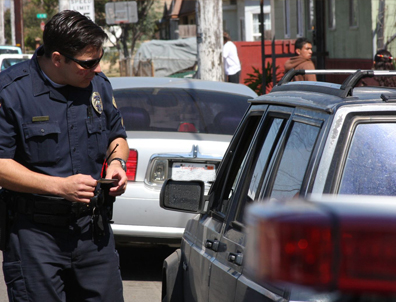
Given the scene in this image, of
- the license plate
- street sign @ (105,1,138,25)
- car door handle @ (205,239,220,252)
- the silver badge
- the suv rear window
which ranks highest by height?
street sign @ (105,1,138,25)

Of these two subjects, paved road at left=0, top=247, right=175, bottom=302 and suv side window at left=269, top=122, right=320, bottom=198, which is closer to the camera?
suv side window at left=269, top=122, right=320, bottom=198

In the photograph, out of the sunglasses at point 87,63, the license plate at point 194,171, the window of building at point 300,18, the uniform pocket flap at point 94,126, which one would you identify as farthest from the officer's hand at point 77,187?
the window of building at point 300,18

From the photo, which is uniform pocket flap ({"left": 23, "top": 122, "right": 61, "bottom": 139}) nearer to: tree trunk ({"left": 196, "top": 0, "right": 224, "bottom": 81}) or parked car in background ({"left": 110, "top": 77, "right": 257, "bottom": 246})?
parked car in background ({"left": 110, "top": 77, "right": 257, "bottom": 246})

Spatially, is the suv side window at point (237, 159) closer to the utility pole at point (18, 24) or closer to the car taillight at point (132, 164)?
the car taillight at point (132, 164)

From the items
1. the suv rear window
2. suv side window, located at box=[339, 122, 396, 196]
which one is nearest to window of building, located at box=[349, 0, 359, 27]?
the suv rear window

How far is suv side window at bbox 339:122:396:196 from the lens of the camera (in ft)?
6.89

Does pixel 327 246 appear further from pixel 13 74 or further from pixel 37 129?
pixel 13 74

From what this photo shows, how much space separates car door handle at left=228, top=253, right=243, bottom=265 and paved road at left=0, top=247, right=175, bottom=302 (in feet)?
9.67

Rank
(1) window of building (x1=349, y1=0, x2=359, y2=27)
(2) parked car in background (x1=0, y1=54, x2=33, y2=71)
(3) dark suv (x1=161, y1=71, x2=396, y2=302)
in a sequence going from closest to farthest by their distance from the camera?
1. (3) dark suv (x1=161, y1=71, x2=396, y2=302)
2. (1) window of building (x1=349, y1=0, x2=359, y2=27)
3. (2) parked car in background (x1=0, y1=54, x2=33, y2=71)

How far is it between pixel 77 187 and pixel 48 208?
0.65 feet

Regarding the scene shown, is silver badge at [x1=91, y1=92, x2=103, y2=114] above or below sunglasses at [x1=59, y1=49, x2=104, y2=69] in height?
below

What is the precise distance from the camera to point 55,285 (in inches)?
119

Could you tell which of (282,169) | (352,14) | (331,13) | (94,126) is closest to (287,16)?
(331,13)

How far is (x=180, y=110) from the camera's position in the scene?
6629 mm
